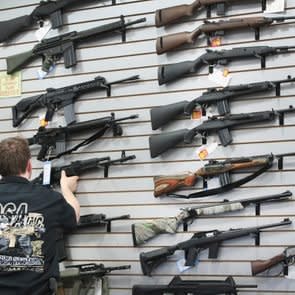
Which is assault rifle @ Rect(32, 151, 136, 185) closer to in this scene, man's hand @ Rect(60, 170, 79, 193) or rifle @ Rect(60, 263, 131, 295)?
man's hand @ Rect(60, 170, 79, 193)

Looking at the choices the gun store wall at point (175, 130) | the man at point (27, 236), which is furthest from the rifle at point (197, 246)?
the man at point (27, 236)

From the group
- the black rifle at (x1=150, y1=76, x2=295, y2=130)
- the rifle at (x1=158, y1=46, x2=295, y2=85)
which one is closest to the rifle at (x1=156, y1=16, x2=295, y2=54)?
the rifle at (x1=158, y1=46, x2=295, y2=85)

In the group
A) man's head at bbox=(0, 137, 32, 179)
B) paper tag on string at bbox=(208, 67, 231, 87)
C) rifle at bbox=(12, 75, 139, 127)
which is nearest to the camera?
man's head at bbox=(0, 137, 32, 179)

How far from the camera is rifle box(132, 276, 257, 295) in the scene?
3.07 m

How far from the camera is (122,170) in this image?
3.52m

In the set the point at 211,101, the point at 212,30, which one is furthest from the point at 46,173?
the point at 212,30

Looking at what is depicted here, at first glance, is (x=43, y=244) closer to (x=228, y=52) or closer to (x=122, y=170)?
(x=122, y=170)

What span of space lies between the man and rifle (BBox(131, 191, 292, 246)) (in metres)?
0.87

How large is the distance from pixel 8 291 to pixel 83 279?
39.7 inches

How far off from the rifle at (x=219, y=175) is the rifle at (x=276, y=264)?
48cm

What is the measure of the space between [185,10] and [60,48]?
3.21 feet

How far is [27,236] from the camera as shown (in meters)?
2.51

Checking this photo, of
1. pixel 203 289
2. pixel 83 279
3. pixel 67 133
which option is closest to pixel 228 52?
pixel 67 133

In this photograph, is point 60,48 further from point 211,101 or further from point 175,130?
point 211,101
